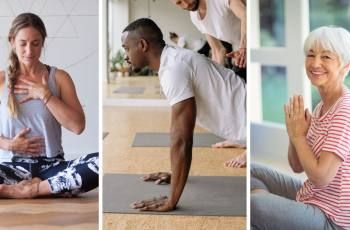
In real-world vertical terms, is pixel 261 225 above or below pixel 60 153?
below

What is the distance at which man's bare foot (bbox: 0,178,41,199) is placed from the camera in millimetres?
3615

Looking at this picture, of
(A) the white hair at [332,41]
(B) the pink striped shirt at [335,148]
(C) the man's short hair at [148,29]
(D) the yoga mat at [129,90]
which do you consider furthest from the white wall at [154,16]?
(B) the pink striped shirt at [335,148]

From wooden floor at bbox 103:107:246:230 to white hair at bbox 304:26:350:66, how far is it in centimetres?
80

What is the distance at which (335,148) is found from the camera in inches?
123

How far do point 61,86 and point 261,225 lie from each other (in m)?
1.59

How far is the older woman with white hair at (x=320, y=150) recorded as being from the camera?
3.14 meters

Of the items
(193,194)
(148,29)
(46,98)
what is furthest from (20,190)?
(148,29)

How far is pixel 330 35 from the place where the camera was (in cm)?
318

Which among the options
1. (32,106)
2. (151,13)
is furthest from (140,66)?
(32,106)

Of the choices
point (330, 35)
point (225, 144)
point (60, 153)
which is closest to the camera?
point (330, 35)

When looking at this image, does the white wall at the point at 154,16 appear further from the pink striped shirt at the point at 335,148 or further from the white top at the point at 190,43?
the pink striped shirt at the point at 335,148

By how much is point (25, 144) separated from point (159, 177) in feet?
3.12

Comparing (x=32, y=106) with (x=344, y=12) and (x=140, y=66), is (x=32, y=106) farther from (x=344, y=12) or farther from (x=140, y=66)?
(x=344, y=12)

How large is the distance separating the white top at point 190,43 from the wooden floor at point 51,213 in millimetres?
1141
